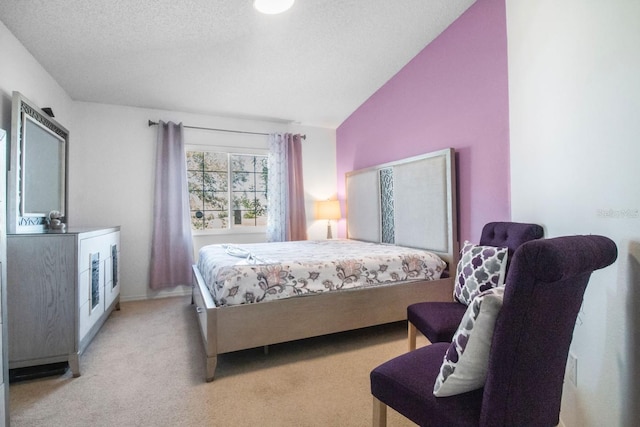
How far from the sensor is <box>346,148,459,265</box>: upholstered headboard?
98.7 inches

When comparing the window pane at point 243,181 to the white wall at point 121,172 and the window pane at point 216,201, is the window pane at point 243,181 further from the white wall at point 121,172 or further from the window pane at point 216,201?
the white wall at point 121,172

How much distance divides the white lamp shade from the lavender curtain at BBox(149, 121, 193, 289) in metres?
1.77

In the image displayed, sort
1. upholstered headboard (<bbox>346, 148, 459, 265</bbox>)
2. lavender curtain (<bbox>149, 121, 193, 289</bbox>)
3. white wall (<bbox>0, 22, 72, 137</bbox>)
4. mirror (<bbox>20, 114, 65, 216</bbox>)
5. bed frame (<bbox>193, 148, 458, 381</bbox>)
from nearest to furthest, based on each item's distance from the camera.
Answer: bed frame (<bbox>193, 148, 458, 381</bbox>)
white wall (<bbox>0, 22, 72, 137</bbox>)
mirror (<bbox>20, 114, 65, 216</bbox>)
upholstered headboard (<bbox>346, 148, 459, 265</bbox>)
lavender curtain (<bbox>149, 121, 193, 289</bbox>)

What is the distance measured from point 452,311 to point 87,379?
2.31 meters

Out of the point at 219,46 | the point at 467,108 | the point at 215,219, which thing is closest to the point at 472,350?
the point at 467,108

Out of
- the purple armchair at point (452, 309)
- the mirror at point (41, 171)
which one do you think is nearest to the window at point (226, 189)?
the mirror at point (41, 171)

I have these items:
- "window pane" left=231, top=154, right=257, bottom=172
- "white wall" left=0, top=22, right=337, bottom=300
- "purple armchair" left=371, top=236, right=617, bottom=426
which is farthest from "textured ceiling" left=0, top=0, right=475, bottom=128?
"purple armchair" left=371, top=236, right=617, bottom=426

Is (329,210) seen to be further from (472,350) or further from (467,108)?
(472,350)

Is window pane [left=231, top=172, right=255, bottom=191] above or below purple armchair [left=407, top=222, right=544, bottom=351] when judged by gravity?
above

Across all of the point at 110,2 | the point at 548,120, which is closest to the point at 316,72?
the point at 110,2

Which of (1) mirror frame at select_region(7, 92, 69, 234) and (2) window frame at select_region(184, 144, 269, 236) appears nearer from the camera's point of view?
(1) mirror frame at select_region(7, 92, 69, 234)

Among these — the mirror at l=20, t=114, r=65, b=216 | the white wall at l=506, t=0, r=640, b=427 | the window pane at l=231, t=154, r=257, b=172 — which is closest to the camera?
the white wall at l=506, t=0, r=640, b=427

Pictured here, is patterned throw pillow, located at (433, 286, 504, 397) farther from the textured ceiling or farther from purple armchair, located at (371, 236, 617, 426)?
the textured ceiling

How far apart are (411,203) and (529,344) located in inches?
84.4
